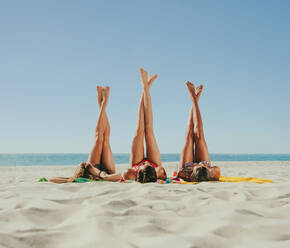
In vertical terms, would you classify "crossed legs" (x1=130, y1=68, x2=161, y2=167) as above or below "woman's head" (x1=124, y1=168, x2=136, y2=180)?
above

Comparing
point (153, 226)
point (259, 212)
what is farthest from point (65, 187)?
point (259, 212)

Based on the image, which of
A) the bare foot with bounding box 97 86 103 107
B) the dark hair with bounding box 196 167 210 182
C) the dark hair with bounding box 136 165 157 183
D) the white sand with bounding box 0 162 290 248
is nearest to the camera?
the white sand with bounding box 0 162 290 248

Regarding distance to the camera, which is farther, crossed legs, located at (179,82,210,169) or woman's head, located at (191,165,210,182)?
crossed legs, located at (179,82,210,169)

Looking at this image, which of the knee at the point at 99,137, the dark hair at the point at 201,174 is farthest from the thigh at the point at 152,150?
the dark hair at the point at 201,174

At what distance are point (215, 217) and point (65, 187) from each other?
229 cm

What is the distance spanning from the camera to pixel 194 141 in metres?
5.41

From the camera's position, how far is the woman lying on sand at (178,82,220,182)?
4730mm

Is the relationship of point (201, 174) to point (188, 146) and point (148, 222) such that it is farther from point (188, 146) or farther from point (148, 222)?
point (148, 222)

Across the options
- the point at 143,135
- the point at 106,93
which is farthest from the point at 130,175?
the point at 106,93

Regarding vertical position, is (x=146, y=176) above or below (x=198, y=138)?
below

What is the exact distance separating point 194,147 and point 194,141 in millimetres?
170

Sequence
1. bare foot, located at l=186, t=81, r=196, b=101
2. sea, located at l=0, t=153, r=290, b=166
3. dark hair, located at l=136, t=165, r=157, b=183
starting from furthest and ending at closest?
sea, located at l=0, t=153, r=290, b=166, bare foot, located at l=186, t=81, r=196, b=101, dark hair, located at l=136, t=165, r=157, b=183

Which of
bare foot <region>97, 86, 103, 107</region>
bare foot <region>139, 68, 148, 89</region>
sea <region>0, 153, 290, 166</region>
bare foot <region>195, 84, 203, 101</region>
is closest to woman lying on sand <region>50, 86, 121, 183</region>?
bare foot <region>97, 86, 103, 107</region>

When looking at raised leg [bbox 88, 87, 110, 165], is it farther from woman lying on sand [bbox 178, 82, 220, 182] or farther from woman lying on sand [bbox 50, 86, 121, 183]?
woman lying on sand [bbox 178, 82, 220, 182]
